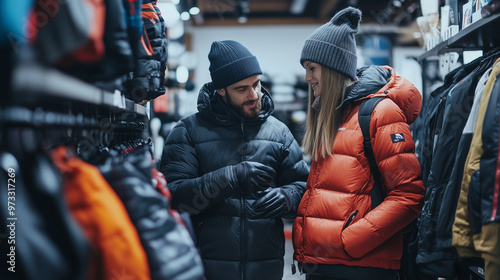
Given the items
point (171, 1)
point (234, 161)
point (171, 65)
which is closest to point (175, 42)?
point (171, 65)

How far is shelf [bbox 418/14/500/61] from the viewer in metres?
1.76

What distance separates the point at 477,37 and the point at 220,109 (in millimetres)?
1210

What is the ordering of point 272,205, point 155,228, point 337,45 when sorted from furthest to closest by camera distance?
point 337,45 → point 272,205 → point 155,228

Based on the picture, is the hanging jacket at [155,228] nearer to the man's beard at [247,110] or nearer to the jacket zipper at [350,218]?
the jacket zipper at [350,218]

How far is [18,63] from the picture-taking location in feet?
2.41

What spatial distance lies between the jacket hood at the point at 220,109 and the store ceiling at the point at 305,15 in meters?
6.74

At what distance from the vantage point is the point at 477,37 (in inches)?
79.9

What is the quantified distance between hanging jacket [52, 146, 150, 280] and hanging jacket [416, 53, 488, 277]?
54.7 inches

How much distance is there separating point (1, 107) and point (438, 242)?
5.42ft

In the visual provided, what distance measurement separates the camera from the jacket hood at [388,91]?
1.96 metres

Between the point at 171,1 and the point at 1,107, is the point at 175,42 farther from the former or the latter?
the point at 1,107

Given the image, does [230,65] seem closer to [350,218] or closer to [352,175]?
[352,175]

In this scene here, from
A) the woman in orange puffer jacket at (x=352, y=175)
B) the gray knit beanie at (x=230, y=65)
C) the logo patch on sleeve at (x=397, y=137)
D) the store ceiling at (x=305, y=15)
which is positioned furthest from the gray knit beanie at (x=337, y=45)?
the store ceiling at (x=305, y=15)

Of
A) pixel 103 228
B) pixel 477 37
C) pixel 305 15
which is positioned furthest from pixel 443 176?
pixel 305 15
